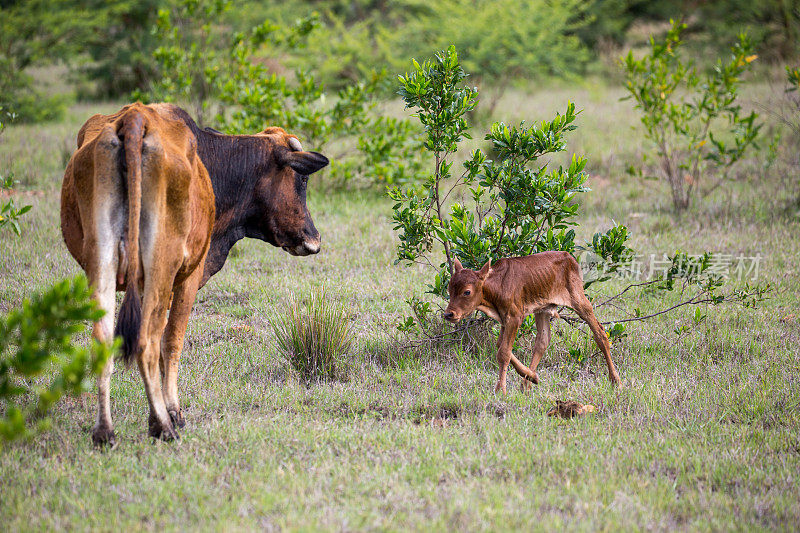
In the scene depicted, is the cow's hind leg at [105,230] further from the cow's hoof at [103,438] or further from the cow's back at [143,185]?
the cow's hoof at [103,438]

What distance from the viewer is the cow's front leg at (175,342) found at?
507 centimetres

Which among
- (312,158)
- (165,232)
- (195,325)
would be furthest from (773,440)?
(195,325)

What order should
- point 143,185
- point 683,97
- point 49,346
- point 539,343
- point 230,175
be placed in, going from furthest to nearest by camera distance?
point 683,97, point 539,343, point 230,175, point 143,185, point 49,346

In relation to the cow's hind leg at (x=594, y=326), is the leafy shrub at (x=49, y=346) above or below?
A: above

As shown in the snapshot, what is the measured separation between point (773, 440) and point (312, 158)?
3653 millimetres

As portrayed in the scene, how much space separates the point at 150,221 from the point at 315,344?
6.97 feet

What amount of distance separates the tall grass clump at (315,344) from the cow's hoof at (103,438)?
175 centimetres

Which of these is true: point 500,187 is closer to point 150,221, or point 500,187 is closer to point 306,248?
point 306,248

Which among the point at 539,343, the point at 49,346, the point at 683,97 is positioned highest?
the point at 683,97

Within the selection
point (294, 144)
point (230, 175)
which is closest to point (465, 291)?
point (294, 144)

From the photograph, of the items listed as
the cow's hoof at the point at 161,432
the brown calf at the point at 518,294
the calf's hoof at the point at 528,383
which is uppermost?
the brown calf at the point at 518,294

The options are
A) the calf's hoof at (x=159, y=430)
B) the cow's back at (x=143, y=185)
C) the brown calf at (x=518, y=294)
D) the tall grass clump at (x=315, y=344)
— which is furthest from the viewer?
the tall grass clump at (x=315, y=344)

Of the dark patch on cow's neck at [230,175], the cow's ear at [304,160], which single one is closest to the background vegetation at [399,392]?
the dark patch on cow's neck at [230,175]

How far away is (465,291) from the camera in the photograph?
557cm
